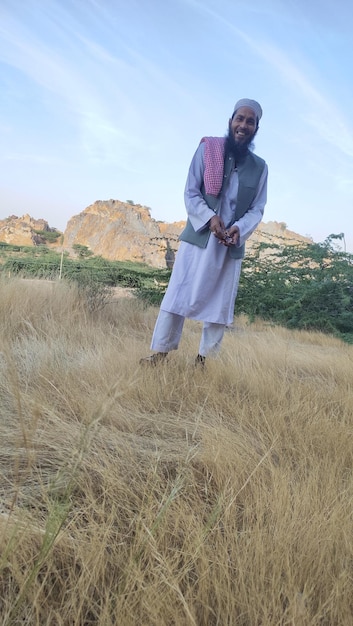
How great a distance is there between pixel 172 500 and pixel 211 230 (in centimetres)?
172

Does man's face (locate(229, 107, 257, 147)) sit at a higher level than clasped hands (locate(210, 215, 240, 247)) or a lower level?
higher

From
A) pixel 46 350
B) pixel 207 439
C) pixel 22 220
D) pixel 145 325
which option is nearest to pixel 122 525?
pixel 207 439

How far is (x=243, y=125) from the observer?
7.88ft

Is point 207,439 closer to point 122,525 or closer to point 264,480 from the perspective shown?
point 264,480

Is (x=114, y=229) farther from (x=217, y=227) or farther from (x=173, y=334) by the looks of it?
(x=217, y=227)

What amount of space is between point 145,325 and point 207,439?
274cm

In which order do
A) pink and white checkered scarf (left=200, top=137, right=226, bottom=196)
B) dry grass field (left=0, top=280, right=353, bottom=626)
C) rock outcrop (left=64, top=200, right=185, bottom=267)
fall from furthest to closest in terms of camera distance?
1. rock outcrop (left=64, top=200, right=185, bottom=267)
2. pink and white checkered scarf (left=200, top=137, right=226, bottom=196)
3. dry grass field (left=0, top=280, right=353, bottom=626)

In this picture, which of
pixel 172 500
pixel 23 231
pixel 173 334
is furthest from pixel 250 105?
pixel 23 231

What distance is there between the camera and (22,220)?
4869 cm

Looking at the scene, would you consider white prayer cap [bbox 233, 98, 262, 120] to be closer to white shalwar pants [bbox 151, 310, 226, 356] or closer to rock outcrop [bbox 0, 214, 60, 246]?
white shalwar pants [bbox 151, 310, 226, 356]

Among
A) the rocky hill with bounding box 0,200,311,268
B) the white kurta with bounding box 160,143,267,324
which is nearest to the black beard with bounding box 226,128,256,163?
the white kurta with bounding box 160,143,267,324

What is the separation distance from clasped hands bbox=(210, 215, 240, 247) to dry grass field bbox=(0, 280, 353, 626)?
77cm

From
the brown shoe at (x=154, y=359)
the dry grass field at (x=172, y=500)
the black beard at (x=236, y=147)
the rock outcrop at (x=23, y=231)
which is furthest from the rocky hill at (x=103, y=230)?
the dry grass field at (x=172, y=500)

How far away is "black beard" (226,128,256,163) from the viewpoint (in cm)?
247
